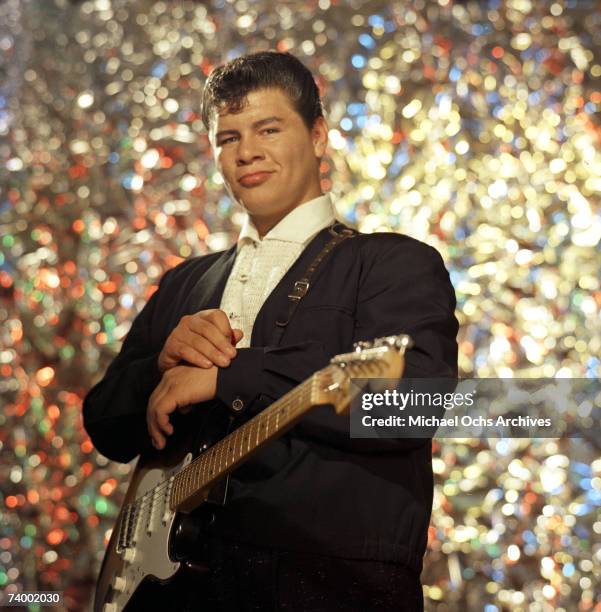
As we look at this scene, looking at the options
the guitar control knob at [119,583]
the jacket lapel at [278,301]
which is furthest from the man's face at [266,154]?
the guitar control knob at [119,583]

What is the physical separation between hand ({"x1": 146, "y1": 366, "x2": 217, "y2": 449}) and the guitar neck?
0.07 m

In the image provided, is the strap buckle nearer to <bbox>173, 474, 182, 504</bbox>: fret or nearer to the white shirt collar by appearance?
the white shirt collar

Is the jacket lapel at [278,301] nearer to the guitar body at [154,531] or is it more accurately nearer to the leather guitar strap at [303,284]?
the leather guitar strap at [303,284]

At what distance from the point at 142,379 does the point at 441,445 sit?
0.91 m

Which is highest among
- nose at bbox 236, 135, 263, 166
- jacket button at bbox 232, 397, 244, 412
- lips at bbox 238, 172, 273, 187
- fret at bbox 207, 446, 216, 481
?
nose at bbox 236, 135, 263, 166

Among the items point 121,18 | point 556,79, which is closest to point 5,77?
point 121,18

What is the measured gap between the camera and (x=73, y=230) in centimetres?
235

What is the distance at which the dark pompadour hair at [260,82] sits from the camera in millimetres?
1437

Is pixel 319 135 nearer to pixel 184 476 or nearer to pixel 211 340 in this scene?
pixel 211 340

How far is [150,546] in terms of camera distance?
47.4 inches

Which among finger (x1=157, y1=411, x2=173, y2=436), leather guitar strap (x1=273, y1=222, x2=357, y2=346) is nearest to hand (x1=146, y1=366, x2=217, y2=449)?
finger (x1=157, y1=411, x2=173, y2=436)

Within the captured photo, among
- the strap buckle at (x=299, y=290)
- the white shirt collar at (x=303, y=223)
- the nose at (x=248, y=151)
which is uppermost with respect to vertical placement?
the nose at (x=248, y=151)

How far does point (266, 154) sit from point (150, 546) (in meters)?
0.60

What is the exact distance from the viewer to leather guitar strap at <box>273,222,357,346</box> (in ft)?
4.11
